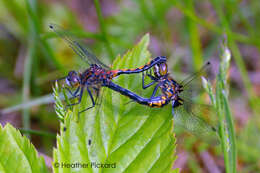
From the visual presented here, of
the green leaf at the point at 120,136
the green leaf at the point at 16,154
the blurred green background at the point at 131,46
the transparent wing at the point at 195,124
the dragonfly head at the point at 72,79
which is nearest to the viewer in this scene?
the green leaf at the point at 16,154

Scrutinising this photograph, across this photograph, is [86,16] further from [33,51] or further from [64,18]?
[33,51]

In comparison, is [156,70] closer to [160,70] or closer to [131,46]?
[160,70]

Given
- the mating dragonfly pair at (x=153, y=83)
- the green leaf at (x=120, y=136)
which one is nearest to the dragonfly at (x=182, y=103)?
the mating dragonfly pair at (x=153, y=83)

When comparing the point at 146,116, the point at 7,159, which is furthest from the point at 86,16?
the point at 7,159

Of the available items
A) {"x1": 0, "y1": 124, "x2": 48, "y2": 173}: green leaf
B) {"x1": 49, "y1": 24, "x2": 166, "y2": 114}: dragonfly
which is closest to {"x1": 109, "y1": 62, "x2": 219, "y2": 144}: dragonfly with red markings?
{"x1": 49, "y1": 24, "x2": 166, "y2": 114}: dragonfly

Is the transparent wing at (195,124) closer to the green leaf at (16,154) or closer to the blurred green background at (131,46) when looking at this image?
the blurred green background at (131,46)

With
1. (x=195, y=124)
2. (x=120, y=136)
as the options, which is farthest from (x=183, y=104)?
(x=120, y=136)

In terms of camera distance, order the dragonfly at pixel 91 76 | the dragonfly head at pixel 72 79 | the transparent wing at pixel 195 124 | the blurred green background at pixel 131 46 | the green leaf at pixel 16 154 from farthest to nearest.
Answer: the blurred green background at pixel 131 46 < the transparent wing at pixel 195 124 < the dragonfly head at pixel 72 79 < the dragonfly at pixel 91 76 < the green leaf at pixel 16 154
